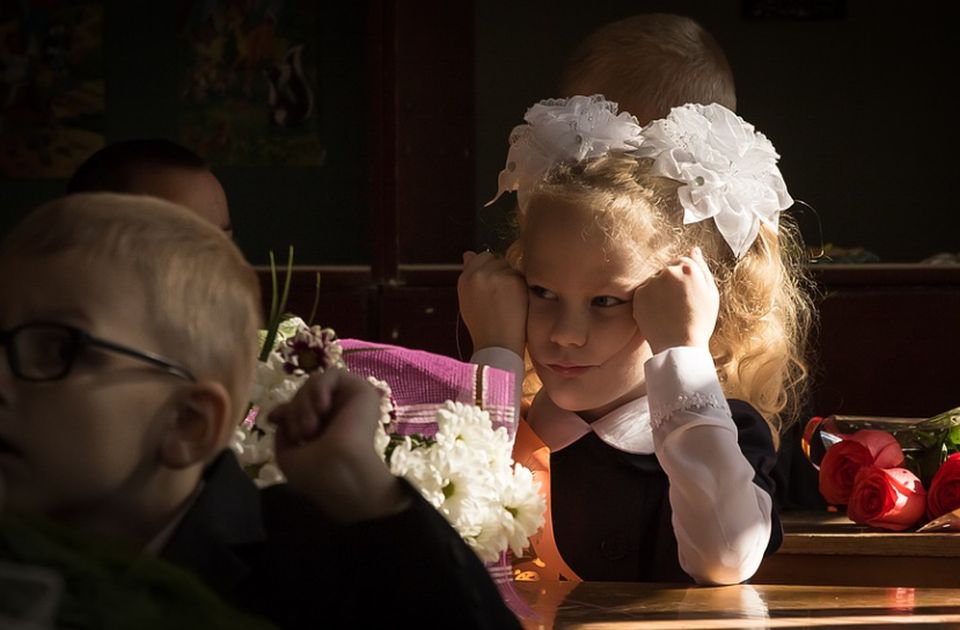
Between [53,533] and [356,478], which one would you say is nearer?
[53,533]

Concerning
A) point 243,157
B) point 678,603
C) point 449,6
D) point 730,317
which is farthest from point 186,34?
point 678,603

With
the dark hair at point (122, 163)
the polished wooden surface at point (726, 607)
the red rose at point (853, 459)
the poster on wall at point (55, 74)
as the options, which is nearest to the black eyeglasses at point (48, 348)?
the polished wooden surface at point (726, 607)

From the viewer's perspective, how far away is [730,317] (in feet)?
7.18

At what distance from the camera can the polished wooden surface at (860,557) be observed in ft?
7.04

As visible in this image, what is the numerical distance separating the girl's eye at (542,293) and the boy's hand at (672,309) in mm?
117

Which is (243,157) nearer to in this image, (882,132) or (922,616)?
(882,132)

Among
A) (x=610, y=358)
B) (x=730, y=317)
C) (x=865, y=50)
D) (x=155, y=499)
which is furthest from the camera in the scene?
(x=865, y=50)

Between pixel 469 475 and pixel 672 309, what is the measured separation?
0.62m

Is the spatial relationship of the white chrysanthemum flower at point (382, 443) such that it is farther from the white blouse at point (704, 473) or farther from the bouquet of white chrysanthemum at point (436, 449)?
the white blouse at point (704, 473)

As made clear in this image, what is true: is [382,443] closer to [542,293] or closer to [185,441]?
[185,441]

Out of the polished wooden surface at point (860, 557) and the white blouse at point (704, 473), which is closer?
the white blouse at point (704, 473)

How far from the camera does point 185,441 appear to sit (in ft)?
3.13

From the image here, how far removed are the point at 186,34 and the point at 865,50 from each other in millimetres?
2233

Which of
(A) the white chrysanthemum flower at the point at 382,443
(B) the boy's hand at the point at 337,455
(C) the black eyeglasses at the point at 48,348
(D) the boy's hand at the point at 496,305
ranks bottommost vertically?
(D) the boy's hand at the point at 496,305
